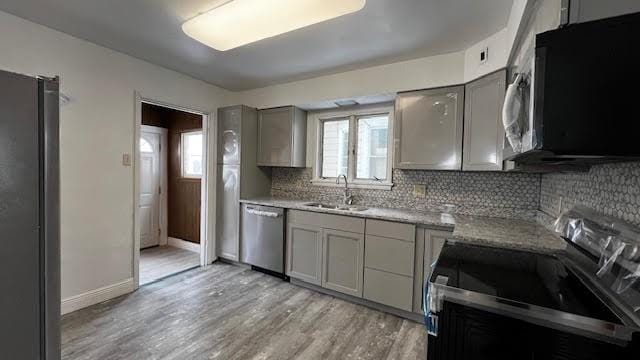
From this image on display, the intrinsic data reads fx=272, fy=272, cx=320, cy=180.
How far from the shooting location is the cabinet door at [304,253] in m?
2.88

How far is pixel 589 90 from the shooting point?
728mm

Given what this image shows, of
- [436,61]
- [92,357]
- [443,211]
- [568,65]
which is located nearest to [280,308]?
[92,357]

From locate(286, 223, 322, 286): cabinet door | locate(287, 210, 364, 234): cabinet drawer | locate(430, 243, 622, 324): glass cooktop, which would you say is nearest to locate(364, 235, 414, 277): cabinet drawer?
locate(287, 210, 364, 234): cabinet drawer

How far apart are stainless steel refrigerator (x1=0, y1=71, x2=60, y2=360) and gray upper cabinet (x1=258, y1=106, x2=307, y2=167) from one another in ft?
8.11

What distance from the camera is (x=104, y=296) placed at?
2.58m

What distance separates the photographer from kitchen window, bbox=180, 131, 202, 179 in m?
4.18

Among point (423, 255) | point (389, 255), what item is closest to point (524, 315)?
point (423, 255)

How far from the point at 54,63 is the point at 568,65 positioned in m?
3.29

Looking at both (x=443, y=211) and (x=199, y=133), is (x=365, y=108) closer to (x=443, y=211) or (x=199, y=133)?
(x=443, y=211)

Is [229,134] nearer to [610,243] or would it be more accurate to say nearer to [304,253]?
[304,253]

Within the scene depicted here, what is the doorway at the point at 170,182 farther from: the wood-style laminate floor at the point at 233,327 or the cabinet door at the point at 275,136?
the wood-style laminate floor at the point at 233,327

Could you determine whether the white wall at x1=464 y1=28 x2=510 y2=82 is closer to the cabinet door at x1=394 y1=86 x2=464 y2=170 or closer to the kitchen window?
the cabinet door at x1=394 y1=86 x2=464 y2=170

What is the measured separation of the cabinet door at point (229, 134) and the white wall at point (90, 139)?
0.85m

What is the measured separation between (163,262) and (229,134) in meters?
1.95
